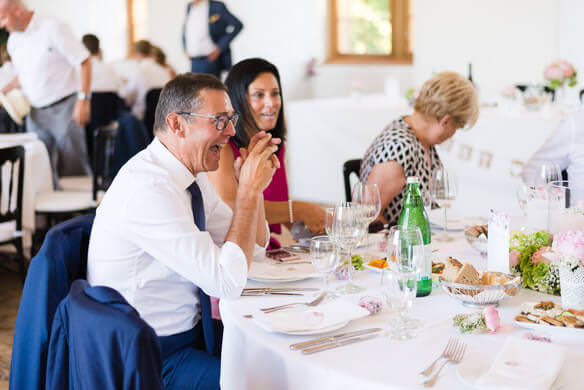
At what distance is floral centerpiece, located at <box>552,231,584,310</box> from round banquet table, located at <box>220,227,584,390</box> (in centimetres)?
11

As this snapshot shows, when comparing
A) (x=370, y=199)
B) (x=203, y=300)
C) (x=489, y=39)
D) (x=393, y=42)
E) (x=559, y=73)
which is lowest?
(x=203, y=300)

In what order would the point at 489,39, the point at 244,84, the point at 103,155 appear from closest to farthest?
the point at 244,84, the point at 103,155, the point at 489,39

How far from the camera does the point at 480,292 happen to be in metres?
1.41

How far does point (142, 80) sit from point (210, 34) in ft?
2.83

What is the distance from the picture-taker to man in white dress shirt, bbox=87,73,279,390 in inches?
57.6

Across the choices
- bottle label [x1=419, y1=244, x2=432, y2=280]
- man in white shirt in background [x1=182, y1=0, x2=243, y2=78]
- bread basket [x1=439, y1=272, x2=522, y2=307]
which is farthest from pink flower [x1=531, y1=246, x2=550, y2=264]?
man in white shirt in background [x1=182, y1=0, x2=243, y2=78]

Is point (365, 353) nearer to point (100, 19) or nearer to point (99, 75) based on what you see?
point (99, 75)

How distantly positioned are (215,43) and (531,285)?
18.9 feet

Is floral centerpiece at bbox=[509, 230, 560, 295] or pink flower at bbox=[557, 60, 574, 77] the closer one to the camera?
floral centerpiece at bbox=[509, 230, 560, 295]

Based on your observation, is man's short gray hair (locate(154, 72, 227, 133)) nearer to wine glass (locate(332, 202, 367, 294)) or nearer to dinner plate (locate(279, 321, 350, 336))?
wine glass (locate(332, 202, 367, 294))

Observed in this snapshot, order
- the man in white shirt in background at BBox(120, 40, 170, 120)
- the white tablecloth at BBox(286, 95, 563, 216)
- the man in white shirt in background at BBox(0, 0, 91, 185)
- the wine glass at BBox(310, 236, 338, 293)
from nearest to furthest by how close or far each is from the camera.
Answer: the wine glass at BBox(310, 236, 338, 293), the white tablecloth at BBox(286, 95, 563, 216), the man in white shirt in background at BBox(0, 0, 91, 185), the man in white shirt in background at BBox(120, 40, 170, 120)

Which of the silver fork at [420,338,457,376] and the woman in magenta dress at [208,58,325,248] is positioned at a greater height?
the woman in magenta dress at [208,58,325,248]

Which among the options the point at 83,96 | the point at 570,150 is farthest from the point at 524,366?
the point at 83,96

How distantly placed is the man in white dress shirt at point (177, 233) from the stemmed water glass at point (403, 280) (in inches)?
14.7
